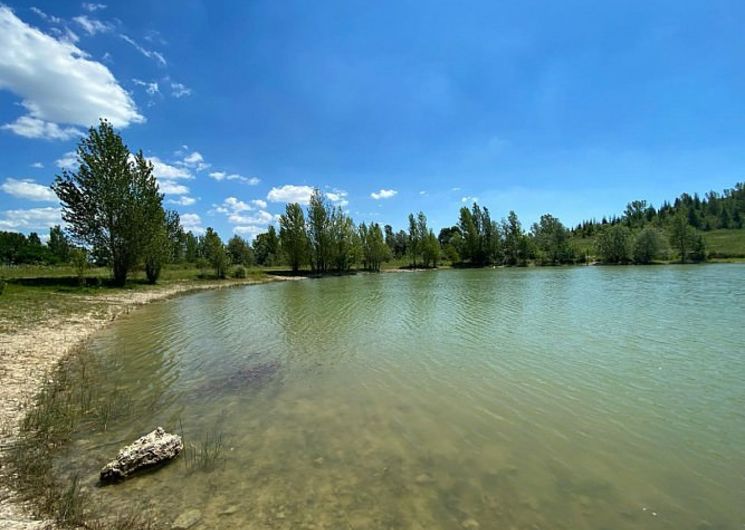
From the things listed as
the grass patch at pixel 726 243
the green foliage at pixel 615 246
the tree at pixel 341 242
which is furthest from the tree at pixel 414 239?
the grass patch at pixel 726 243

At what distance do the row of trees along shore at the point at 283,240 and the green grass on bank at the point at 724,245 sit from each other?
23.4 feet

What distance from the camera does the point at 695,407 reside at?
906 cm

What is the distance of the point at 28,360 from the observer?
1262 cm

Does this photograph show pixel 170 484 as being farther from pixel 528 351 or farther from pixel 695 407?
pixel 528 351

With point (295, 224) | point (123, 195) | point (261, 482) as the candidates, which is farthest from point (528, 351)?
point (295, 224)

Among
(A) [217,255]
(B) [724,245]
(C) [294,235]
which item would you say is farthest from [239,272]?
(B) [724,245]

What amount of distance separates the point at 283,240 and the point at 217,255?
19754 mm

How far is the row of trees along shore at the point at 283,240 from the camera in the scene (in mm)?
38781

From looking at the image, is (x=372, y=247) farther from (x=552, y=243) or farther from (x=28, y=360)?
(x=28, y=360)

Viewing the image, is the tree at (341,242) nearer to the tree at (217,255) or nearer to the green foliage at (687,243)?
the tree at (217,255)

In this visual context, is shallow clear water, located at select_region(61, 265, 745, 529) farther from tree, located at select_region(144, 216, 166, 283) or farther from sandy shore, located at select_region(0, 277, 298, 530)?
tree, located at select_region(144, 216, 166, 283)

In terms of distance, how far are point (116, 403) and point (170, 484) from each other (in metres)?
4.99

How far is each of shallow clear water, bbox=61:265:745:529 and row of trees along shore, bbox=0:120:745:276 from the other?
1069 inches

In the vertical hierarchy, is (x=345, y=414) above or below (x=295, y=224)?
below
